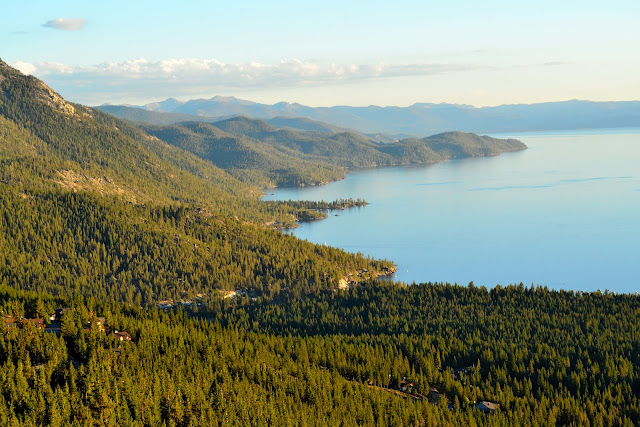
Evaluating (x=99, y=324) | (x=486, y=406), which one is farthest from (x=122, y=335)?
(x=486, y=406)

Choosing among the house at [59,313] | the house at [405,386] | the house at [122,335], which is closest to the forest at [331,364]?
the house at [405,386]

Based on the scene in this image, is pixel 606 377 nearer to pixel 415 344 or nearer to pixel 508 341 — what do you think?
pixel 508 341

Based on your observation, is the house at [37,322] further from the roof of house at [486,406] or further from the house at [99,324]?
the roof of house at [486,406]

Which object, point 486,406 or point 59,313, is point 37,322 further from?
point 486,406

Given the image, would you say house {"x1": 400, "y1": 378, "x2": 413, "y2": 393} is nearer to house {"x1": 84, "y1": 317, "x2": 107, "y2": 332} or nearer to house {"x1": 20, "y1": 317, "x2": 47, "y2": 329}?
house {"x1": 84, "y1": 317, "x2": 107, "y2": 332}

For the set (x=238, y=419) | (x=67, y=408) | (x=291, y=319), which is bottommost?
(x=291, y=319)

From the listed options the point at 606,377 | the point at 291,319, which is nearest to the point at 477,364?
the point at 606,377

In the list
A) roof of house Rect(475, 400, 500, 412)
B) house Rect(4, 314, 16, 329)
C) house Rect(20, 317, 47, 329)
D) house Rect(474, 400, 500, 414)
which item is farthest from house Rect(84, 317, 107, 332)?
roof of house Rect(475, 400, 500, 412)

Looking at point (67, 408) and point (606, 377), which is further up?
point (67, 408)
